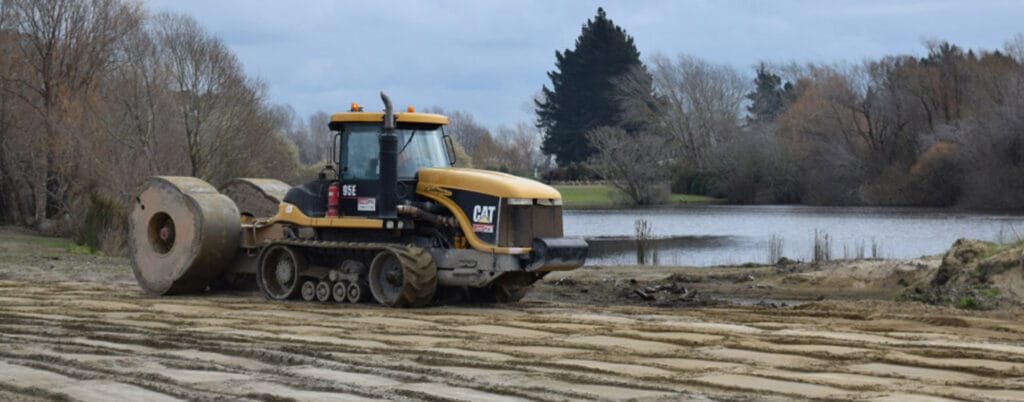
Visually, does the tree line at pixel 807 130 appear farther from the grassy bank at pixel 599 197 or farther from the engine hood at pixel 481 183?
the engine hood at pixel 481 183

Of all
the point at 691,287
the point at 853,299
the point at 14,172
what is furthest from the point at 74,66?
the point at 853,299

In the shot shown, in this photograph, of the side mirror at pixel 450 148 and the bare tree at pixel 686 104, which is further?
the bare tree at pixel 686 104

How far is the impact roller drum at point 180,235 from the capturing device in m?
20.0

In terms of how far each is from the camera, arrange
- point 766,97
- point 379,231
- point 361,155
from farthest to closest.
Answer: point 766,97
point 379,231
point 361,155

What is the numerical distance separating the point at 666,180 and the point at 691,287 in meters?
59.6

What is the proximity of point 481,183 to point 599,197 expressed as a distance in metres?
65.6

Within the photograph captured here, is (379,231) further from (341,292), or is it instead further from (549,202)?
(549,202)

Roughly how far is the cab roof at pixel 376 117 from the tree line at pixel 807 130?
49.8 meters

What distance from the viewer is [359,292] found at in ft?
61.4

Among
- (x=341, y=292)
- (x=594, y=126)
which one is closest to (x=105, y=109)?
(x=341, y=292)

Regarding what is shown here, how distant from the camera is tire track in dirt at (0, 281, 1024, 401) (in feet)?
35.9

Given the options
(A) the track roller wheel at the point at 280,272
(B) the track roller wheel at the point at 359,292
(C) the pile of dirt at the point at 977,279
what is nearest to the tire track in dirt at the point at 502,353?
(B) the track roller wheel at the point at 359,292

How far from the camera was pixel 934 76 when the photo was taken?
75.6m

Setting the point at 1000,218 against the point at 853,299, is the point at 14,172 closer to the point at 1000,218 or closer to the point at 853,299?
the point at 853,299
